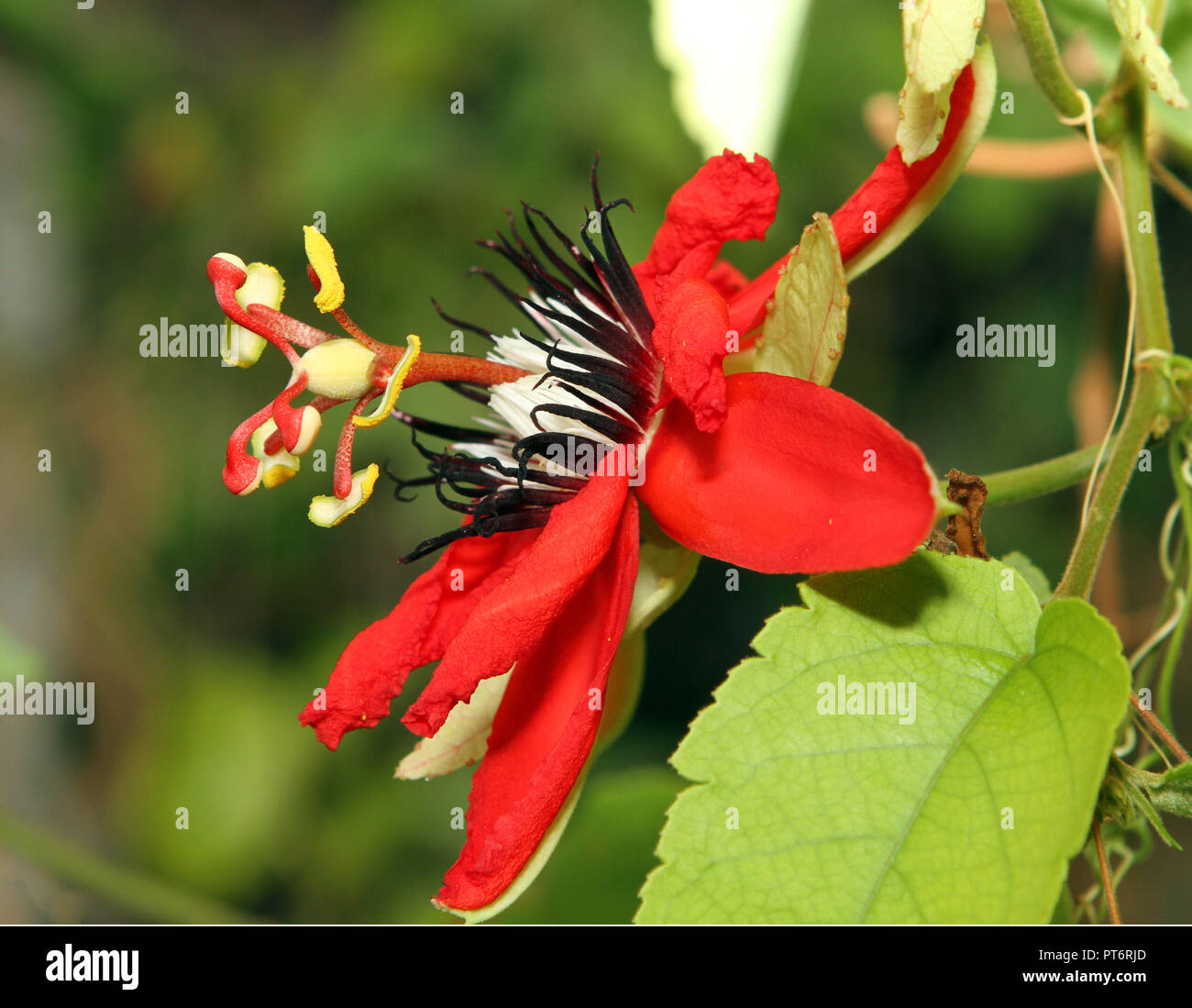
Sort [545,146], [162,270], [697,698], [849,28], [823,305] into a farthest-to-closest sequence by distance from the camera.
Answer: [162,270], [697,698], [545,146], [849,28], [823,305]

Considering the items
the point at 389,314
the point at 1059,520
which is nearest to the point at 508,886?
the point at 389,314

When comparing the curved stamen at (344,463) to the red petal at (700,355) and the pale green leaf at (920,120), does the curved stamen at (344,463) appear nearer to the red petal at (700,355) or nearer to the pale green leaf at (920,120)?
the red petal at (700,355)

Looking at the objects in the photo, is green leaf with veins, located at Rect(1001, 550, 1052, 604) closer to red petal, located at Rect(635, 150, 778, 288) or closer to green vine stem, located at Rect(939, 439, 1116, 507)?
green vine stem, located at Rect(939, 439, 1116, 507)

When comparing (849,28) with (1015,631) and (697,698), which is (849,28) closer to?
(697,698)

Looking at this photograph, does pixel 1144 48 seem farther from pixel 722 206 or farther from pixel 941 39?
pixel 722 206

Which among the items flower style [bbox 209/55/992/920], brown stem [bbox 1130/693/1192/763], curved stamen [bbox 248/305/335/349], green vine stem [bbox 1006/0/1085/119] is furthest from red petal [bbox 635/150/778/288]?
brown stem [bbox 1130/693/1192/763]

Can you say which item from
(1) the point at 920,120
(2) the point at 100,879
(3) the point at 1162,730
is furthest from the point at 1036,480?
(2) the point at 100,879
